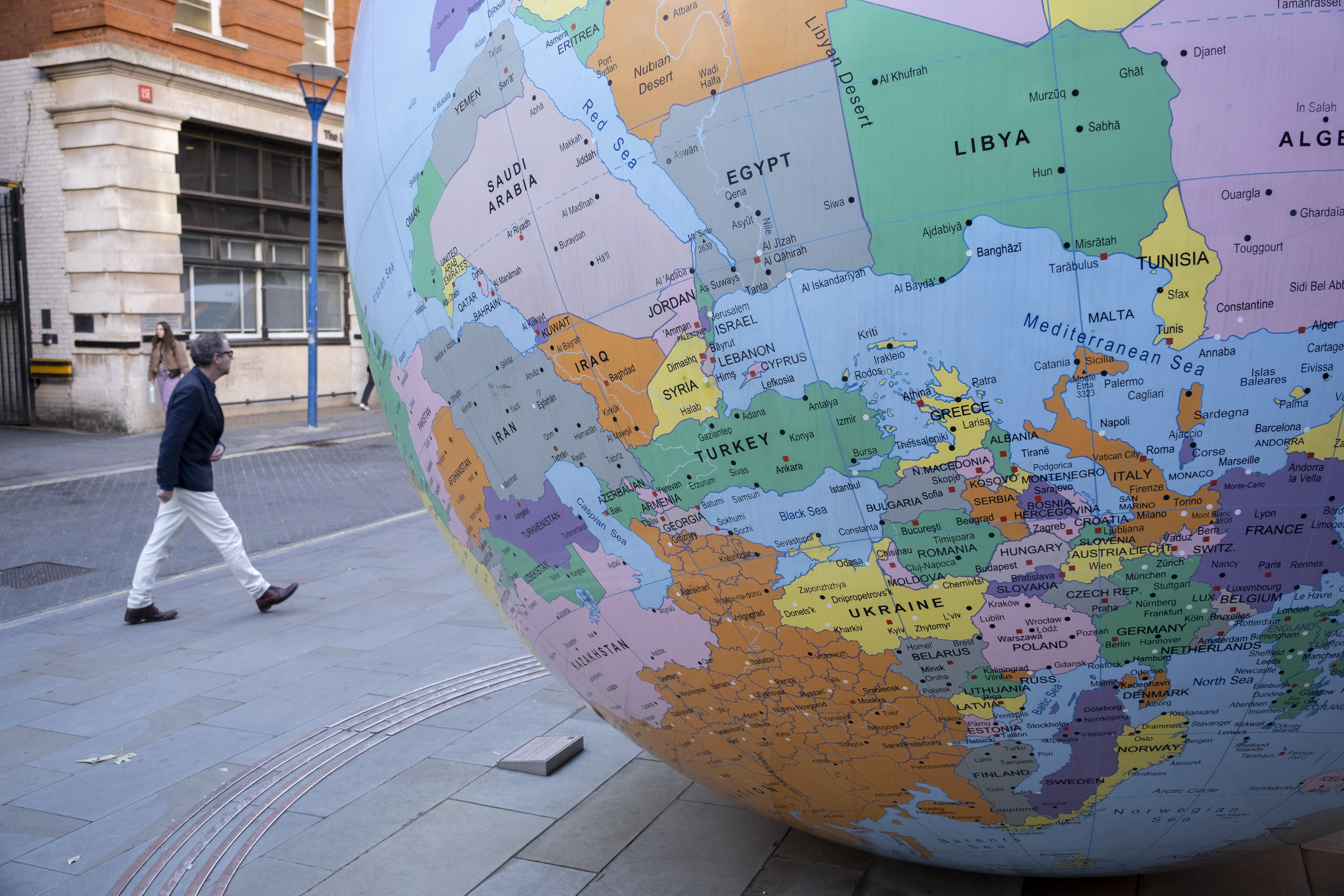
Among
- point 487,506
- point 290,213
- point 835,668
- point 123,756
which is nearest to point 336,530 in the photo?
point 123,756

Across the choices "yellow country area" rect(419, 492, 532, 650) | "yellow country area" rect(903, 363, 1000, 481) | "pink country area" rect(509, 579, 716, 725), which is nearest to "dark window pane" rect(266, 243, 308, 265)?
"yellow country area" rect(419, 492, 532, 650)

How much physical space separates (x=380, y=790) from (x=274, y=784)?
0.46 meters

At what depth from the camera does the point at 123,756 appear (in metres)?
4.55

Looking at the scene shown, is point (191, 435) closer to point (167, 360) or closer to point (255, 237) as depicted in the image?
point (167, 360)

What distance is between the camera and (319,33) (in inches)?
793

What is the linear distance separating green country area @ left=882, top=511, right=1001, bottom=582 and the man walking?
535 centimetres

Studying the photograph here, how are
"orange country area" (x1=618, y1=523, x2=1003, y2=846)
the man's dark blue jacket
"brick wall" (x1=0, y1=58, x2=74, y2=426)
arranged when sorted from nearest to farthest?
"orange country area" (x1=618, y1=523, x2=1003, y2=846)
the man's dark blue jacket
"brick wall" (x1=0, y1=58, x2=74, y2=426)

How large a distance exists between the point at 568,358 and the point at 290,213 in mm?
18369

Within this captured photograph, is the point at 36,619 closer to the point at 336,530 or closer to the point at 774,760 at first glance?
the point at 336,530

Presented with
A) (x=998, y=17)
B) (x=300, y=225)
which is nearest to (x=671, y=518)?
(x=998, y=17)

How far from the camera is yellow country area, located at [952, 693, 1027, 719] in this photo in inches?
92.0

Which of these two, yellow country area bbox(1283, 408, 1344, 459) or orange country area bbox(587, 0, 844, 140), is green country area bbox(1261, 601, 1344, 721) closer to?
yellow country area bbox(1283, 408, 1344, 459)

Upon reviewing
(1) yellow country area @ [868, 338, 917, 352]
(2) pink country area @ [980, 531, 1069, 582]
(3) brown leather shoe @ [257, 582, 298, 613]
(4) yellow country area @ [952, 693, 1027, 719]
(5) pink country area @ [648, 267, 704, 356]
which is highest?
(5) pink country area @ [648, 267, 704, 356]

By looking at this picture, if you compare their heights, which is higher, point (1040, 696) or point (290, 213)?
point (290, 213)
